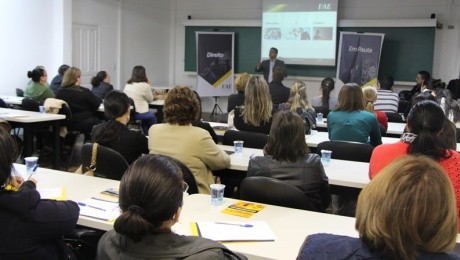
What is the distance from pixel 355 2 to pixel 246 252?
903 centimetres

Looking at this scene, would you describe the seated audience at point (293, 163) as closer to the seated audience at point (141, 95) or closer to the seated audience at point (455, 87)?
the seated audience at point (141, 95)

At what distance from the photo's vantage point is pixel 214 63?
1109 centimetres

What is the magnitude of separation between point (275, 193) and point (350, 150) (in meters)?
1.53

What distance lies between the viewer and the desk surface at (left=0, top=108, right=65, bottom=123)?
5.40m

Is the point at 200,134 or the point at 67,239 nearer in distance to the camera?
the point at 67,239

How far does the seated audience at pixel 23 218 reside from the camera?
175 cm

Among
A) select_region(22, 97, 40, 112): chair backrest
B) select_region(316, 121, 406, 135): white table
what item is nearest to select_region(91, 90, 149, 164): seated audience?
select_region(316, 121, 406, 135): white table

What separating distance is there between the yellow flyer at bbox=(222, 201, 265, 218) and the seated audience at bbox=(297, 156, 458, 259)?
1.03 m

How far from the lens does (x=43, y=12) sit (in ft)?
27.8

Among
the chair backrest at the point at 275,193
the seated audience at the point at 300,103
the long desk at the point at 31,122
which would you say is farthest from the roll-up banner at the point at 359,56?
the chair backrest at the point at 275,193

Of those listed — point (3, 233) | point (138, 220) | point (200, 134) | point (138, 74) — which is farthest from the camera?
point (138, 74)

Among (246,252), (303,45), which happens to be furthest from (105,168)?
(303,45)

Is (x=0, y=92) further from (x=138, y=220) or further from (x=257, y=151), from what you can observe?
(x=138, y=220)

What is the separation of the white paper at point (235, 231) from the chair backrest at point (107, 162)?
3.57 feet
